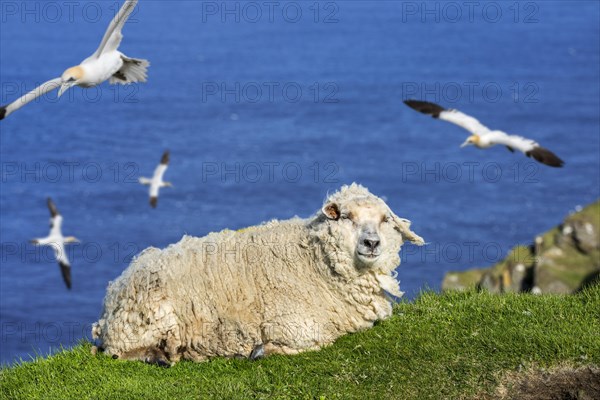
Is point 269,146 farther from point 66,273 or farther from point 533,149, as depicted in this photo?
point 533,149

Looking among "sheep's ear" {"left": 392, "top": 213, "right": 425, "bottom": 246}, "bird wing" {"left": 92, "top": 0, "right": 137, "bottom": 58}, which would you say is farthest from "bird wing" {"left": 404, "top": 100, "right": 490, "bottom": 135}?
"sheep's ear" {"left": 392, "top": 213, "right": 425, "bottom": 246}

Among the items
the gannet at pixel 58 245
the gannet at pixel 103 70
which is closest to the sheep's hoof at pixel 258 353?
the gannet at pixel 103 70

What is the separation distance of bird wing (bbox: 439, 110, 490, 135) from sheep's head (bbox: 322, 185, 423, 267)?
5901mm

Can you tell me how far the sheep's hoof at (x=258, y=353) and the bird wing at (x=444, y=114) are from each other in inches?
228

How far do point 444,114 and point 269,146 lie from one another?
10785 centimetres

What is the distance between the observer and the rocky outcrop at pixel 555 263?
2348cm

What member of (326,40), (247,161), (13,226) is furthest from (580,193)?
(326,40)

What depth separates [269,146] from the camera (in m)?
123

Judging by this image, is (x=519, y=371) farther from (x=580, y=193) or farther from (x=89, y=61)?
(x=580, y=193)

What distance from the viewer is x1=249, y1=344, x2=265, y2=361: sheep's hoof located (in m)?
9.64

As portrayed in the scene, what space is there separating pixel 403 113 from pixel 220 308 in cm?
12954

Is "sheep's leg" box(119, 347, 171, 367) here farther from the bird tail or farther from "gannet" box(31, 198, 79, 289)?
"gannet" box(31, 198, 79, 289)

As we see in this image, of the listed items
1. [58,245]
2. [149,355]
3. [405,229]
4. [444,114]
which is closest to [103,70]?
[149,355]

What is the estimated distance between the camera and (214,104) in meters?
149
